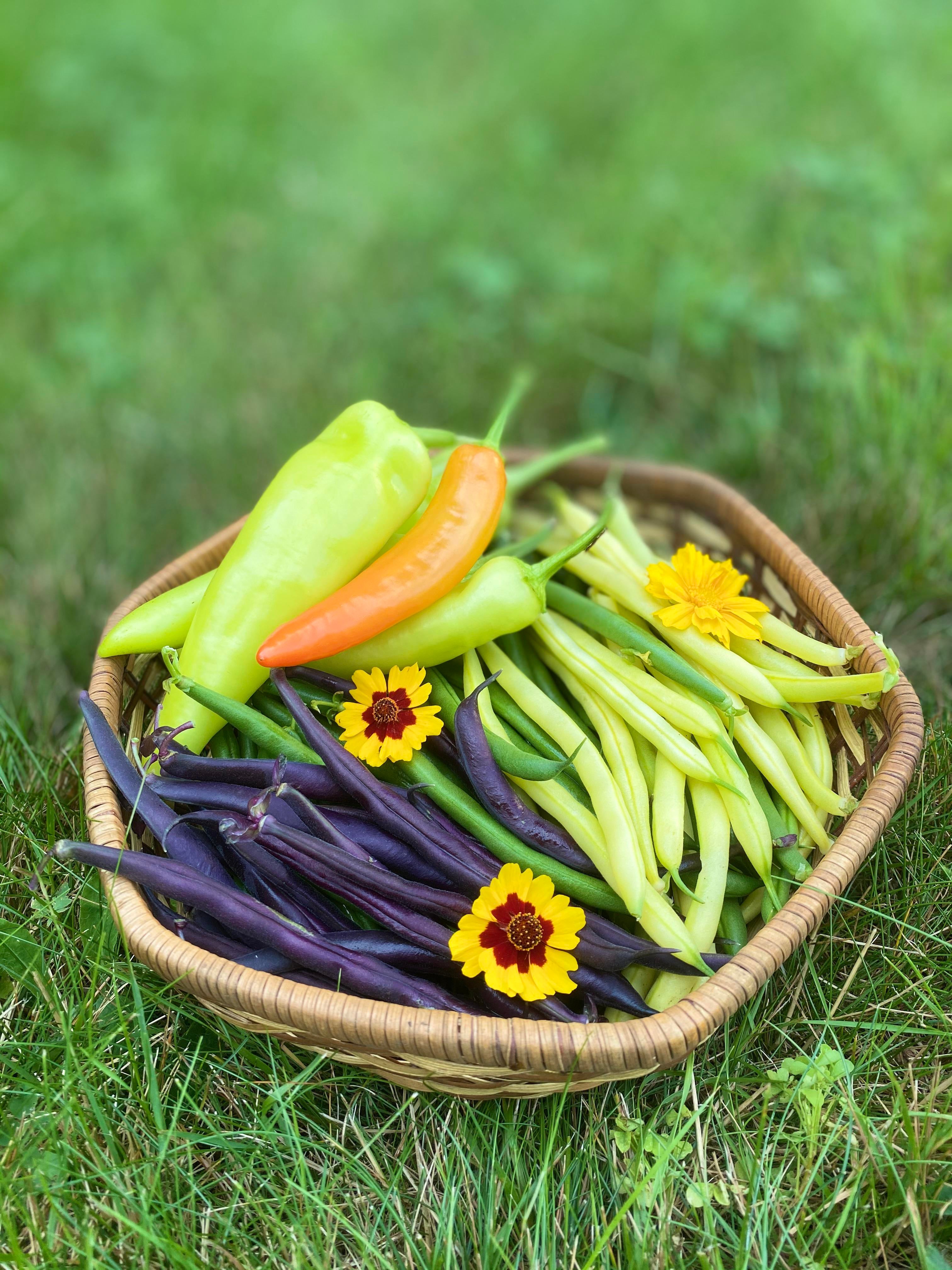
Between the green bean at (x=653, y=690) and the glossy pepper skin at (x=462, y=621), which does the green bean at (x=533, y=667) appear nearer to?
the green bean at (x=653, y=690)

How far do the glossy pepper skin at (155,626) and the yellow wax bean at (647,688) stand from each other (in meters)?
0.82

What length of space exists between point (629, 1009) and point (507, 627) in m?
0.82

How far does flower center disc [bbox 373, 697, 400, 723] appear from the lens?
1.96 metres

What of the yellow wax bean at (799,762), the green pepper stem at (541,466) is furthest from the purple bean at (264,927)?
the green pepper stem at (541,466)

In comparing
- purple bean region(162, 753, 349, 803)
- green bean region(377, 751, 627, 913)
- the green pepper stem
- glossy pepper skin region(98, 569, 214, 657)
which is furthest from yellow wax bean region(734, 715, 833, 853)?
glossy pepper skin region(98, 569, 214, 657)

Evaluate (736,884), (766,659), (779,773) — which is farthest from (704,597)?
(736,884)

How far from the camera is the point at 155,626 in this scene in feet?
7.11

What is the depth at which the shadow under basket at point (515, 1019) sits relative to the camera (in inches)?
61.4

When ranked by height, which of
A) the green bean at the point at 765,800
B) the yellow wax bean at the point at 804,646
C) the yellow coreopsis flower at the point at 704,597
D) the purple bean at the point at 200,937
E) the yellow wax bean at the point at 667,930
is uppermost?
the yellow coreopsis flower at the point at 704,597

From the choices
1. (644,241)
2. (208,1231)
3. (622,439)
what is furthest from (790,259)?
(208,1231)

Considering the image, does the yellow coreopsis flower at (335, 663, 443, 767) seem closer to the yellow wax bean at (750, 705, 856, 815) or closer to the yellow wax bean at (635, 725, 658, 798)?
the yellow wax bean at (635, 725, 658, 798)

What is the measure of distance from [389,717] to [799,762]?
892 mm

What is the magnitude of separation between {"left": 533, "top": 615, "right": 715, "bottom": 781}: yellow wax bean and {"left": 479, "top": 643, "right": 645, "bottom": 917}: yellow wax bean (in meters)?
0.04

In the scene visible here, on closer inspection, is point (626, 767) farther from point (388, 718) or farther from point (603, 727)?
point (388, 718)
